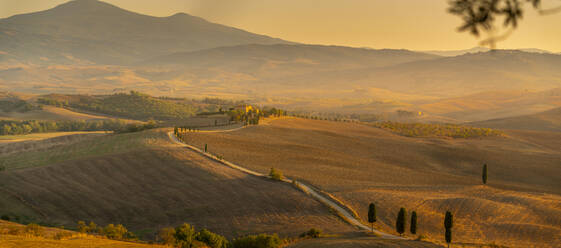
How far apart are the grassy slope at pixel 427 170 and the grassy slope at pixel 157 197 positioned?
510 cm

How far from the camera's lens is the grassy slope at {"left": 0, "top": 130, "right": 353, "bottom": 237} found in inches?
1206

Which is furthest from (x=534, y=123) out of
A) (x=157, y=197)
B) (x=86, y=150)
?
(x=157, y=197)

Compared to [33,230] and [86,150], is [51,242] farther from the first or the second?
[86,150]

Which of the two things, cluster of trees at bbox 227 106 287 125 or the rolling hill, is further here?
the rolling hill

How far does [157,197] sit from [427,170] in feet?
102

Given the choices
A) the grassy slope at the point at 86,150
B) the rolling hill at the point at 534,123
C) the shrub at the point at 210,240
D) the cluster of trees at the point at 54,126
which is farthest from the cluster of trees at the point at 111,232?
the rolling hill at the point at 534,123

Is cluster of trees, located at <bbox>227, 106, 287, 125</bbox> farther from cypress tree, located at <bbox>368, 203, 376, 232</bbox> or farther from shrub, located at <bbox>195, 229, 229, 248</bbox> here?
shrub, located at <bbox>195, 229, 229, 248</bbox>

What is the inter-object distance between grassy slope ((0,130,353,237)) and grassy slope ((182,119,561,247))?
5102mm

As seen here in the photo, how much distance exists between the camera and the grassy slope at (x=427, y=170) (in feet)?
104

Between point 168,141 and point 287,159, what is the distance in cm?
1481

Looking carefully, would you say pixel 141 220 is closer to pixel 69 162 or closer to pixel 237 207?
pixel 237 207

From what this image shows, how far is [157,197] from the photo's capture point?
34875mm

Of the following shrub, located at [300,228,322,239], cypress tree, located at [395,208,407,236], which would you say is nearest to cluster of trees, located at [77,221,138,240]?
shrub, located at [300,228,322,239]

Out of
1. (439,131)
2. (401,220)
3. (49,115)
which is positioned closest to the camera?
(401,220)
